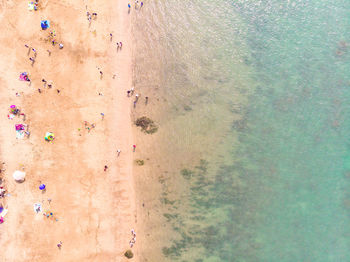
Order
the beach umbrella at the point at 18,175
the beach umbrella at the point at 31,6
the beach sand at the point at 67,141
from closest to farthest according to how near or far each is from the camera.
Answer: the beach umbrella at the point at 18,175, the beach sand at the point at 67,141, the beach umbrella at the point at 31,6

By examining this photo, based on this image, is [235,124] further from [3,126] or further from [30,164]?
[3,126]

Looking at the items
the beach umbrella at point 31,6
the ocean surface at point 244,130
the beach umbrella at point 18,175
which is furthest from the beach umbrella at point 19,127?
the beach umbrella at point 31,6

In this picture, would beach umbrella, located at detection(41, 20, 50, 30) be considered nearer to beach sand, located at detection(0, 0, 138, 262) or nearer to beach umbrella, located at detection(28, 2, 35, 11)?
beach sand, located at detection(0, 0, 138, 262)

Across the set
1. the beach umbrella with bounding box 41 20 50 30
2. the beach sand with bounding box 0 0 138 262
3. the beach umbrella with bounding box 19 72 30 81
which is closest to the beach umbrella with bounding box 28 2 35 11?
the beach sand with bounding box 0 0 138 262

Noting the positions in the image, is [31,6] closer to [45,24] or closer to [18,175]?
[45,24]

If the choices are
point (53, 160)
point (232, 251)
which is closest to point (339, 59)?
point (232, 251)

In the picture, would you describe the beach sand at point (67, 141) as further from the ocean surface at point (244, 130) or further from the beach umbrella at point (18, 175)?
the ocean surface at point (244, 130)
